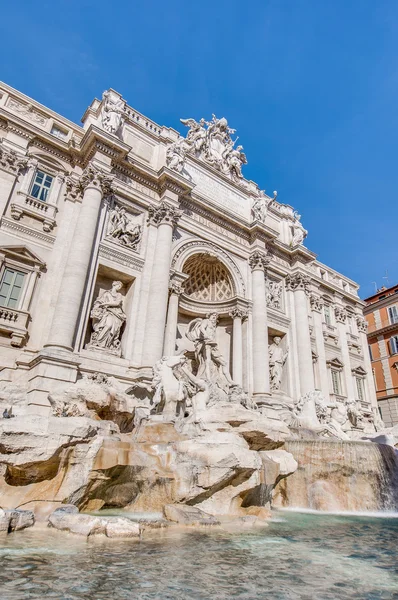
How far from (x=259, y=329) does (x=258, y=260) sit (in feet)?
13.4

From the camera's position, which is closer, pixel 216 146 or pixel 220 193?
pixel 220 193

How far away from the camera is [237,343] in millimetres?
18328

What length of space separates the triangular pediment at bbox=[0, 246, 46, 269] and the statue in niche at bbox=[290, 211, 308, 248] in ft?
49.9

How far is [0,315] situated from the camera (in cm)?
1221

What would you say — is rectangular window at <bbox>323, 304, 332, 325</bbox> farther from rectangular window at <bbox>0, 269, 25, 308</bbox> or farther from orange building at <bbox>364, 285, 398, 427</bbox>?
rectangular window at <bbox>0, 269, 25, 308</bbox>

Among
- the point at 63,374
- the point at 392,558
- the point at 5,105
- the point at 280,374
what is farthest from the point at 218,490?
the point at 5,105

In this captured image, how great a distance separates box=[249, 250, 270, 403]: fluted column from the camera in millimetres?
→ 17062

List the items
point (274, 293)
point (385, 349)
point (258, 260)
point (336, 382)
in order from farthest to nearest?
point (385, 349) → point (336, 382) → point (274, 293) → point (258, 260)

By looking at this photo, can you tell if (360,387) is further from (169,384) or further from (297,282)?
(169,384)

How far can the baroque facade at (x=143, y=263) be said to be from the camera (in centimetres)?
1295

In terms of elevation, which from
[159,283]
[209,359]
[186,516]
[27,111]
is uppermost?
[27,111]

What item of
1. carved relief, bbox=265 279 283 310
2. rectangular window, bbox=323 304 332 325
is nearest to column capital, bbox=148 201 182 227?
carved relief, bbox=265 279 283 310

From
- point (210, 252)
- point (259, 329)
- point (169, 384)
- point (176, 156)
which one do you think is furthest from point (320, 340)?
point (169, 384)

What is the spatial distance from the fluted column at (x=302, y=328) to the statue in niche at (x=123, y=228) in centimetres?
1029
